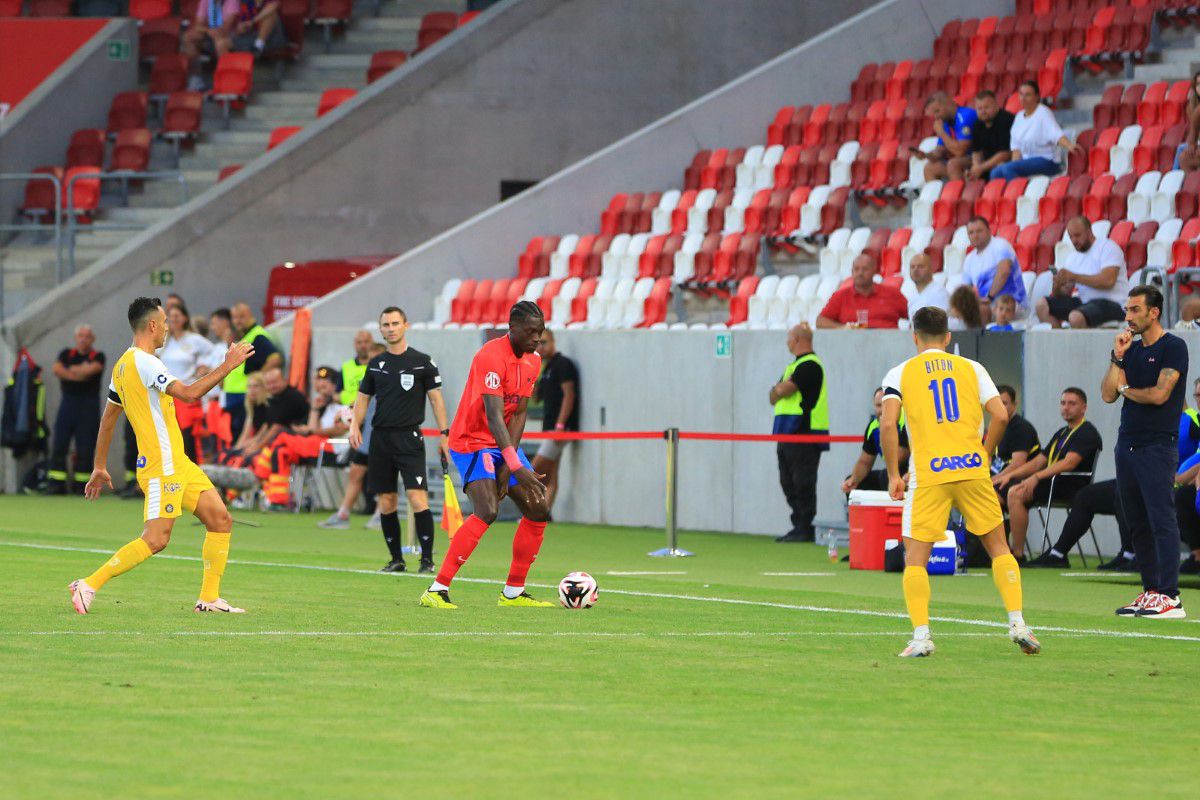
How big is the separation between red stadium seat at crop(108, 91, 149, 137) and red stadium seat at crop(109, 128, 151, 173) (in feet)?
1.87

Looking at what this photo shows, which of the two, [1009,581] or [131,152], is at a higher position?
[131,152]

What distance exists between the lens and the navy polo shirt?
13344 mm

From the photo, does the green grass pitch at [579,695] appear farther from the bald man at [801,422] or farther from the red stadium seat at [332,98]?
the red stadium seat at [332,98]

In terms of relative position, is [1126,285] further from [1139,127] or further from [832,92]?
[832,92]

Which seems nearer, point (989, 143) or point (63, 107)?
point (989, 143)

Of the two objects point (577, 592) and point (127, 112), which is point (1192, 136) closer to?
point (577, 592)

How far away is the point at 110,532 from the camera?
20.7 metres

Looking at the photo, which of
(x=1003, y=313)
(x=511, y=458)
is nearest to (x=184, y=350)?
(x=1003, y=313)

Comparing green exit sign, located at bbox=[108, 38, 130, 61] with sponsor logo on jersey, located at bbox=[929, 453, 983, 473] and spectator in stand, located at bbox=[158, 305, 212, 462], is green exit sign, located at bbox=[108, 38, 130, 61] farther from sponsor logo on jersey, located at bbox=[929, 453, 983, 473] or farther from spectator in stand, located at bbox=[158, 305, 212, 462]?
sponsor logo on jersey, located at bbox=[929, 453, 983, 473]

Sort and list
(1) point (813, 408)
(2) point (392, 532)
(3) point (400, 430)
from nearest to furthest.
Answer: (3) point (400, 430), (2) point (392, 532), (1) point (813, 408)

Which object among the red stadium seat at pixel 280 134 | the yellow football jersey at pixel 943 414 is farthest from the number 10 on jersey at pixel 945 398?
the red stadium seat at pixel 280 134

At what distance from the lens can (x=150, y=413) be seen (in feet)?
40.3

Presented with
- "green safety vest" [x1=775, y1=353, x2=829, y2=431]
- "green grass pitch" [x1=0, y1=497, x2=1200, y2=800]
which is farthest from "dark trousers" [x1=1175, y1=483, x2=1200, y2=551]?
"green safety vest" [x1=775, y1=353, x2=829, y2=431]

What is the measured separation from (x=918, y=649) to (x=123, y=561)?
4784mm
